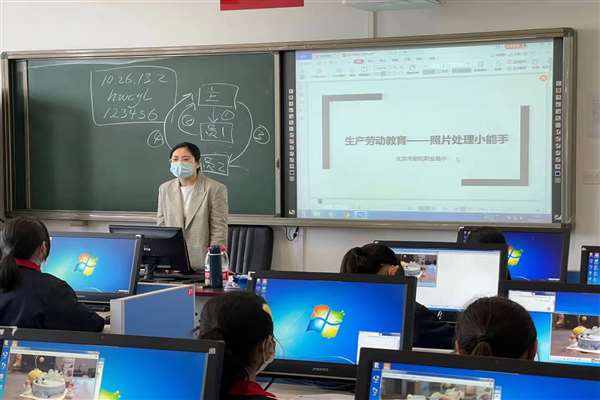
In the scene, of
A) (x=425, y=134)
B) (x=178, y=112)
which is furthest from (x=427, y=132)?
(x=178, y=112)

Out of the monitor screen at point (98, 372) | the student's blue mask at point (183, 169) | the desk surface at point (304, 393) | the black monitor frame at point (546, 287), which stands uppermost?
the student's blue mask at point (183, 169)

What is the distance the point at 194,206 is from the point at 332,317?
2.95 meters

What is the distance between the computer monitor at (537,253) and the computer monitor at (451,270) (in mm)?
663

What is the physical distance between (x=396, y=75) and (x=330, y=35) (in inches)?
22.6

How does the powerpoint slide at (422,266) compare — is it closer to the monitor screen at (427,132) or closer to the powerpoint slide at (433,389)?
the powerpoint slide at (433,389)

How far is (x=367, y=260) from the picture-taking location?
3.21 metres

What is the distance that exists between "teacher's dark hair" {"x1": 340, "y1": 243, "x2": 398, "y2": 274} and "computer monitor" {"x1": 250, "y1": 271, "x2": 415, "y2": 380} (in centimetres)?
36

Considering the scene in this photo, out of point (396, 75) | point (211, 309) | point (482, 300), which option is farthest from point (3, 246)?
point (396, 75)

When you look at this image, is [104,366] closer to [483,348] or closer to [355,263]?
[483,348]

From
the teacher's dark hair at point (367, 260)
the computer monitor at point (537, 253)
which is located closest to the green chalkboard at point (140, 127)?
the computer monitor at point (537, 253)

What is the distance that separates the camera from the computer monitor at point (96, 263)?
4297 mm

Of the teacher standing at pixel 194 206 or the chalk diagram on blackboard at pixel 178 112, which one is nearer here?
the teacher standing at pixel 194 206

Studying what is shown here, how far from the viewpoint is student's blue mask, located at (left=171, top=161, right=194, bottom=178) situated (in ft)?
18.8

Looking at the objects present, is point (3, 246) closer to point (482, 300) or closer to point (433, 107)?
point (482, 300)
